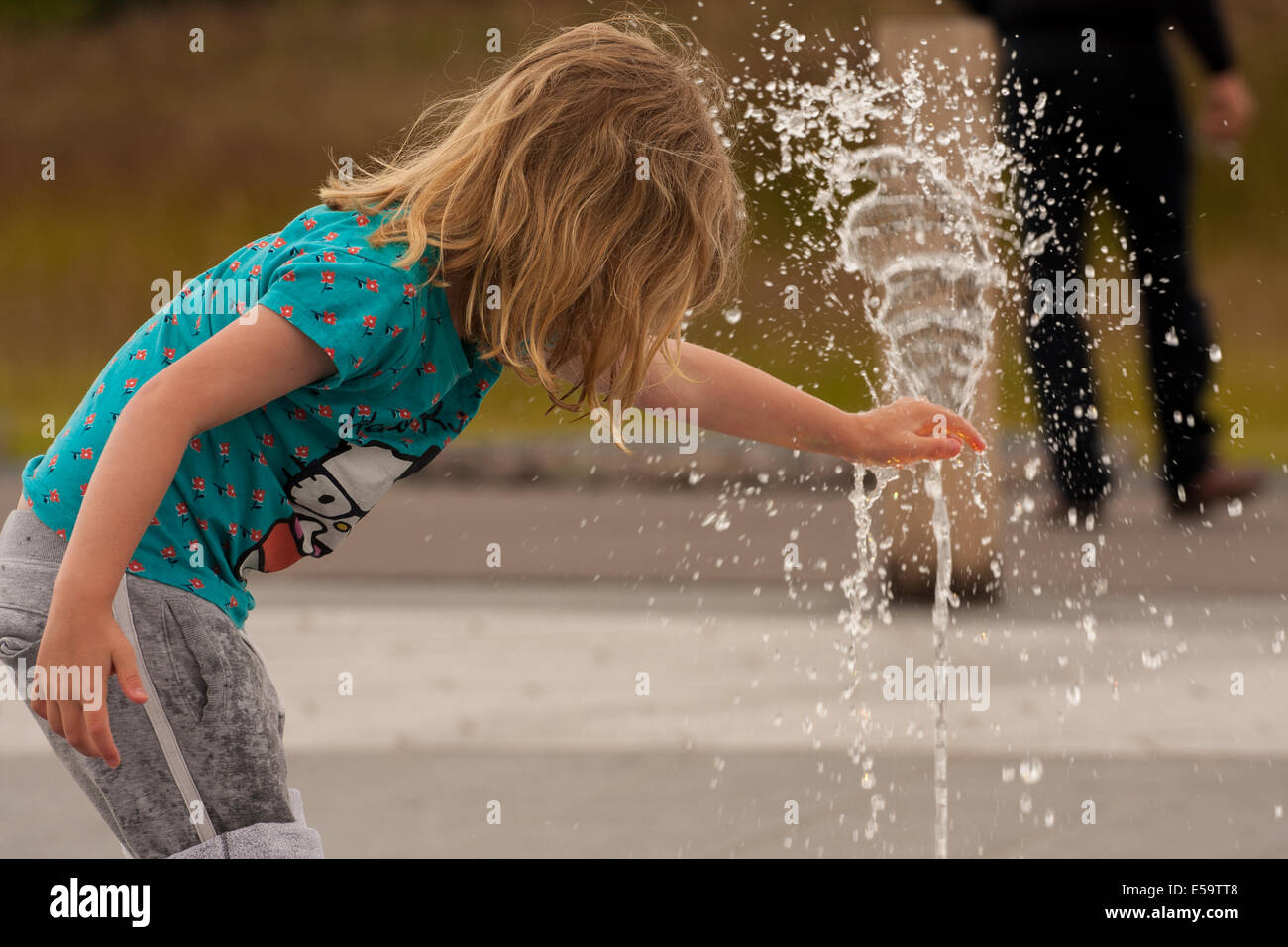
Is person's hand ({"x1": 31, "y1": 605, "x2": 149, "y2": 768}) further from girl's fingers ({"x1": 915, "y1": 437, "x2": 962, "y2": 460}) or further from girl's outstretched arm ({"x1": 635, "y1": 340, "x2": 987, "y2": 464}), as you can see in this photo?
girl's fingers ({"x1": 915, "y1": 437, "x2": 962, "y2": 460})

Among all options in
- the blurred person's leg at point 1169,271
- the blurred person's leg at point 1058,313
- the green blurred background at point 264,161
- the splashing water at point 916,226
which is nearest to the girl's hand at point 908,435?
the splashing water at point 916,226

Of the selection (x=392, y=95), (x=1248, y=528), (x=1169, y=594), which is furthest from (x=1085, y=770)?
(x=392, y=95)

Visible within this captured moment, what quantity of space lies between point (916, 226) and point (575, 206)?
7.36ft

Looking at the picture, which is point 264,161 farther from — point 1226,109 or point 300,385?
point 300,385

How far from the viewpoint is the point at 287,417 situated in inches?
82.7

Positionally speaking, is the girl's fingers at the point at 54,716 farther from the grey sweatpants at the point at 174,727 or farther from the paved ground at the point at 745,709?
the paved ground at the point at 745,709

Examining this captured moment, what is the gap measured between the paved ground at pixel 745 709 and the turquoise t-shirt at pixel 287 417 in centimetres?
98

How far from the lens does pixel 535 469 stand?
8.57 meters

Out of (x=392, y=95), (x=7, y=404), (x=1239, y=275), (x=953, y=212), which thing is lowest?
(x=953, y=212)

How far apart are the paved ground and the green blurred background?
3.48 meters

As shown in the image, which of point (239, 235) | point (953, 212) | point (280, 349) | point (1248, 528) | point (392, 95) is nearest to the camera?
point (280, 349)

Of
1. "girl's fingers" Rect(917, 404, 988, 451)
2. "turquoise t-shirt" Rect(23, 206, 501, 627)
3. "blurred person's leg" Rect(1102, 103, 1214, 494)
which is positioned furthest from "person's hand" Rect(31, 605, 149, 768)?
"blurred person's leg" Rect(1102, 103, 1214, 494)
